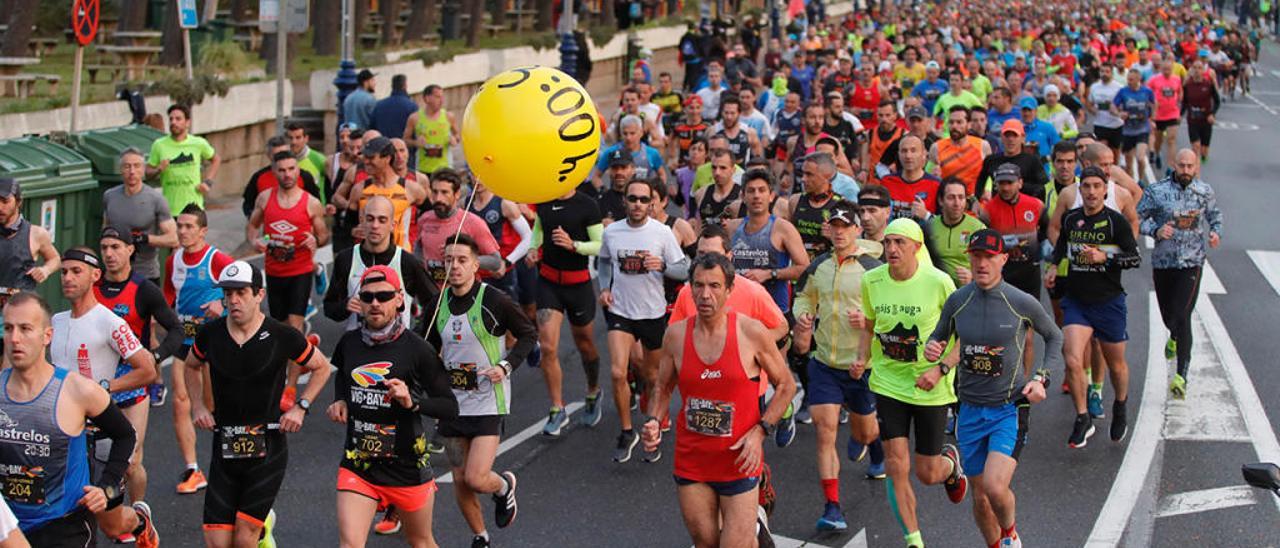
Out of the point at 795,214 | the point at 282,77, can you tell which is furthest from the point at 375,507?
the point at 282,77

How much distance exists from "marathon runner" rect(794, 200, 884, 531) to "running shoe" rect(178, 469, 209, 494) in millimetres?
3555

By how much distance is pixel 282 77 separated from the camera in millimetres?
20406

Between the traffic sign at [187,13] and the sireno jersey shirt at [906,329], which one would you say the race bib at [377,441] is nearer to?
the sireno jersey shirt at [906,329]

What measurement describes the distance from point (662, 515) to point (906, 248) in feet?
6.95

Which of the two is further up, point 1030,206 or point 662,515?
point 1030,206

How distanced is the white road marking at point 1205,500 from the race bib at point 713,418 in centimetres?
352

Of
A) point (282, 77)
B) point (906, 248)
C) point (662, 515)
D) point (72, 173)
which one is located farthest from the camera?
point (282, 77)

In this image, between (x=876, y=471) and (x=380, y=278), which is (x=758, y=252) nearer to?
(x=876, y=471)

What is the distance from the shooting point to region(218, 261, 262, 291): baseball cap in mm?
8094

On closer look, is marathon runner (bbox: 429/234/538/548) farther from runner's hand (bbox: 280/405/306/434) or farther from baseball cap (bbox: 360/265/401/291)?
runner's hand (bbox: 280/405/306/434)

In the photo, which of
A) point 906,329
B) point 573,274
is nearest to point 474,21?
point 573,274

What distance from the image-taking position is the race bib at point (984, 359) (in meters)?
8.93

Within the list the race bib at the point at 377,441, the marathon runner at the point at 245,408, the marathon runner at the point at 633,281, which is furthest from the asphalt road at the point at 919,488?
the race bib at the point at 377,441

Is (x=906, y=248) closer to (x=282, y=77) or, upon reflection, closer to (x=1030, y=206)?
(x=1030, y=206)
